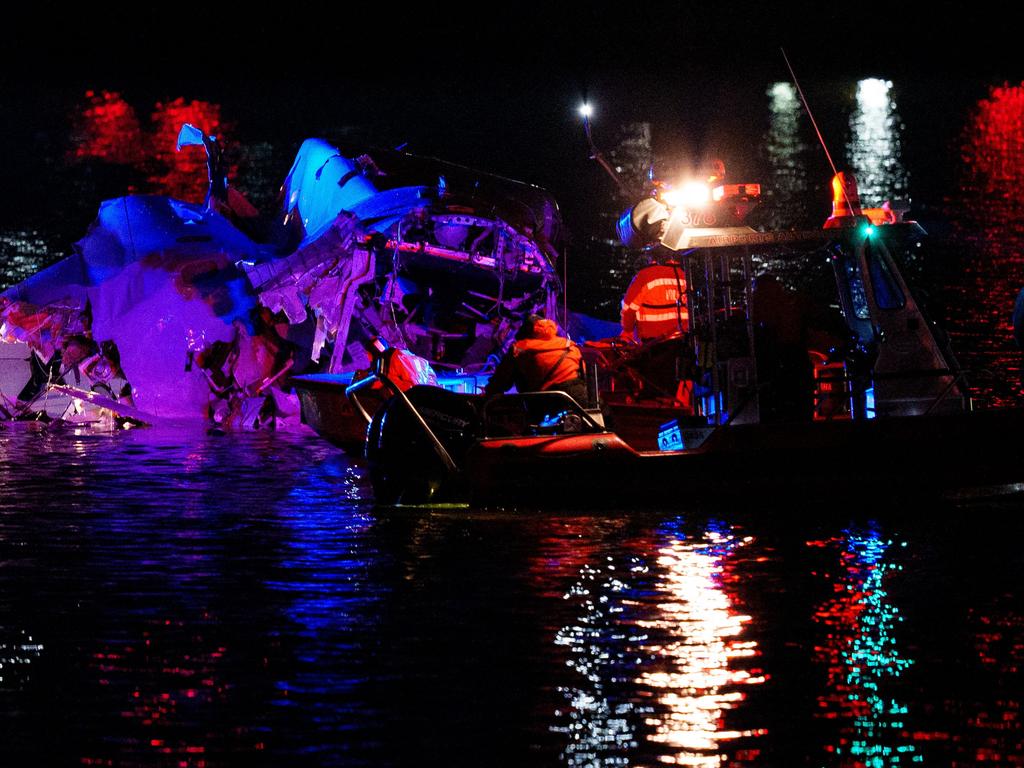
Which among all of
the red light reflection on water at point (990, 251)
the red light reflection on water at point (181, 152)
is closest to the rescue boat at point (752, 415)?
the red light reflection on water at point (990, 251)

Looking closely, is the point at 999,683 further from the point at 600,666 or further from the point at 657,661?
the point at 600,666

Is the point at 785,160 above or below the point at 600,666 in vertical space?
above

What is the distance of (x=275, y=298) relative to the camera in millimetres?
19453

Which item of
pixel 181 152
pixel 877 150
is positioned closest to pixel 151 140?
pixel 181 152

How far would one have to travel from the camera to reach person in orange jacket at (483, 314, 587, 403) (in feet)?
40.7

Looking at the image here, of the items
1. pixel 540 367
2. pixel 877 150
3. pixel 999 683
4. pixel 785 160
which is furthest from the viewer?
pixel 877 150

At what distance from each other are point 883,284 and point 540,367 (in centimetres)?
288

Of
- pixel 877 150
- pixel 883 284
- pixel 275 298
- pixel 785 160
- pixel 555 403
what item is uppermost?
pixel 877 150

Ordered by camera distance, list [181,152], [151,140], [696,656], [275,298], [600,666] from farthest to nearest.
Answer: [151,140] → [181,152] → [275,298] → [696,656] → [600,666]

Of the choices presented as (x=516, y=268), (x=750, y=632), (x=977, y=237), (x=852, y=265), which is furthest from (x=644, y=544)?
(x=977, y=237)

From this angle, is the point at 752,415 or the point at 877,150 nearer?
the point at 752,415

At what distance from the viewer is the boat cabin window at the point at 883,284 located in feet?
39.3

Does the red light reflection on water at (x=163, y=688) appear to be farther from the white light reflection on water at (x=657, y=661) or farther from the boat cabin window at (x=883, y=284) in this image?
the boat cabin window at (x=883, y=284)

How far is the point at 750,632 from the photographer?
838cm
